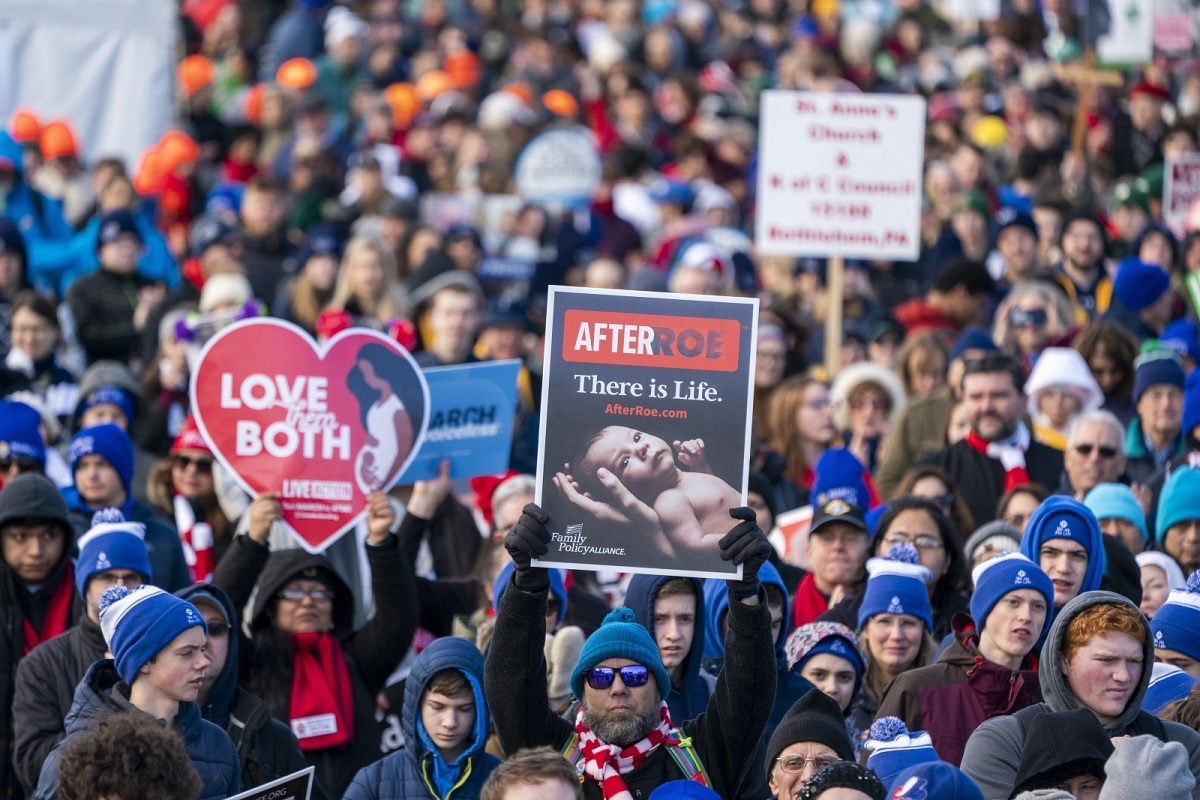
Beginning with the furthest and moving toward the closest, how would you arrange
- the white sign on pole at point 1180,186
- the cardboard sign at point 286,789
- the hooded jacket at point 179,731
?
1. the white sign on pole at point 1180,186
2. the hooded jacket at point 179,731
3. the cardboard sign at point 286,789

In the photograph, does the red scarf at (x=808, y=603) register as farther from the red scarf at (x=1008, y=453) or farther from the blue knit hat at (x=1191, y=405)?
the blue knit hat at (x=1191, y=405)

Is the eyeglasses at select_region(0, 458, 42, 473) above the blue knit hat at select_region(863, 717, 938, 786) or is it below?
above

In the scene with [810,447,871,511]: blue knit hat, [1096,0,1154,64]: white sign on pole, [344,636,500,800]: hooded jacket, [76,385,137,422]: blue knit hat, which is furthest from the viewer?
[1096,0,1154,64]: white sign on pole

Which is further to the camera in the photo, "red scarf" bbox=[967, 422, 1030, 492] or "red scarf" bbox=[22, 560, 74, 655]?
"red scarf" bbox=[967, 422, 1030, 492]

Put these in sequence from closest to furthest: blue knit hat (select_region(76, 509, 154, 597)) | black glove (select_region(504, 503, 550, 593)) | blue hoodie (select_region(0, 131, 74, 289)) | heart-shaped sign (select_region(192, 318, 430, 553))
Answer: black glove (select_region(504, 503, 550, 593)), blue knit hat (select_region(76, 509, 154, 597)), heart-shaped sign (select_region(192, 318, 430, 553)), blue hoodie (select_region(0, 131, 74, 289))

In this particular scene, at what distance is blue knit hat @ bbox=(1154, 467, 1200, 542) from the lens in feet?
27.7

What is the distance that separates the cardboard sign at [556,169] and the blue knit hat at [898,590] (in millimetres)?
9313

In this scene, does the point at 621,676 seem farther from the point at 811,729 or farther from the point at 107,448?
the point at 107,448

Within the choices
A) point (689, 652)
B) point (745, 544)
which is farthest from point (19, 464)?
point (745, 544)

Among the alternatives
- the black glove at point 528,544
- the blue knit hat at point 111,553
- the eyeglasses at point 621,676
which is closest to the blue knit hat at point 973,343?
the blue knit hat at point 111,553

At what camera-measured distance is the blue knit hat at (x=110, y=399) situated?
10.1 m

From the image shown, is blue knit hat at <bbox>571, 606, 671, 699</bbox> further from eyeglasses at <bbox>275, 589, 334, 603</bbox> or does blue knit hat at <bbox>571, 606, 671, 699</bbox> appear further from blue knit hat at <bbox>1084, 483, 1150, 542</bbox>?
blue knit hat at <bbox>1084, 483, 1150, 542</bbox>

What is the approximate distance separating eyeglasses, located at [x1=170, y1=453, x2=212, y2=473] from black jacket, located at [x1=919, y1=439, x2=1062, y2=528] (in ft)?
10.8

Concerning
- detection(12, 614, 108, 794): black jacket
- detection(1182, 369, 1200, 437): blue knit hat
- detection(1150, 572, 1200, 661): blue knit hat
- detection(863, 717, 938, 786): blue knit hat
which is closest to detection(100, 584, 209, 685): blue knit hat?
detection(12, 614, 108, 794): black jacket
